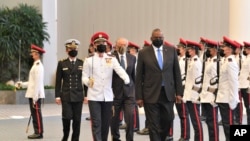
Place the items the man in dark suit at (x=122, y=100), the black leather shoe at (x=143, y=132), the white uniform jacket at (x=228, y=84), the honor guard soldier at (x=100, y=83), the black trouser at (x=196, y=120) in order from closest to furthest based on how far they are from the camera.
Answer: the white uniform jacket at (x=228, y=84) → the honor guard soldier at (x=100, y=83) → the black trouser at (x=196, y=120) → the man in dark suit at (x=122, y=100) → the black leather shoe at (x=143, y=132)

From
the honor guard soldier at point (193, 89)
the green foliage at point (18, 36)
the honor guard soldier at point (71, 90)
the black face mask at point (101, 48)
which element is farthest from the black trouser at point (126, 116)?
the green foliage at point (18, 36)

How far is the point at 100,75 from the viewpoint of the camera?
9.19 meters

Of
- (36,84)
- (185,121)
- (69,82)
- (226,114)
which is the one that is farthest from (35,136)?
(226,114)

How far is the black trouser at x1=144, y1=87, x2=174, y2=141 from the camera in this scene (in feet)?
27.6

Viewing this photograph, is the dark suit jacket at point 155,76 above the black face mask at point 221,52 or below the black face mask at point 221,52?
below

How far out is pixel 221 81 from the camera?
9.02m

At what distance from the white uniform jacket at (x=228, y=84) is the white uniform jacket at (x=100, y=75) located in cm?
151

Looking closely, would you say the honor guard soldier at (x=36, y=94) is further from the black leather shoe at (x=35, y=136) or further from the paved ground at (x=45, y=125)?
the paved ground at (x=45, y=125)

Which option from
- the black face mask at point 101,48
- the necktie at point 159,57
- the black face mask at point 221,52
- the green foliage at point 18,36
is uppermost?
the green foliage at point 18,36

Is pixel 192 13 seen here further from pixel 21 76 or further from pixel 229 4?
pixel 21 76

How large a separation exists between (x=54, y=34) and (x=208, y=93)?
13.6 metres

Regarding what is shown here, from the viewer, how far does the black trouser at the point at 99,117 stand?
9.04m

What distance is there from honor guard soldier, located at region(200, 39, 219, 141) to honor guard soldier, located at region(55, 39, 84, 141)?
7.10 ft

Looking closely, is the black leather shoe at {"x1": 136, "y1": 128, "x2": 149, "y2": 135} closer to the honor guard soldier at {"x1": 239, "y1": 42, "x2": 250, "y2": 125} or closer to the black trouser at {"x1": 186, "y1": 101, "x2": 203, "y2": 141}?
the black trouser at {"x1": 186, "y1": 101, "x2": 203, "y2": 141}
